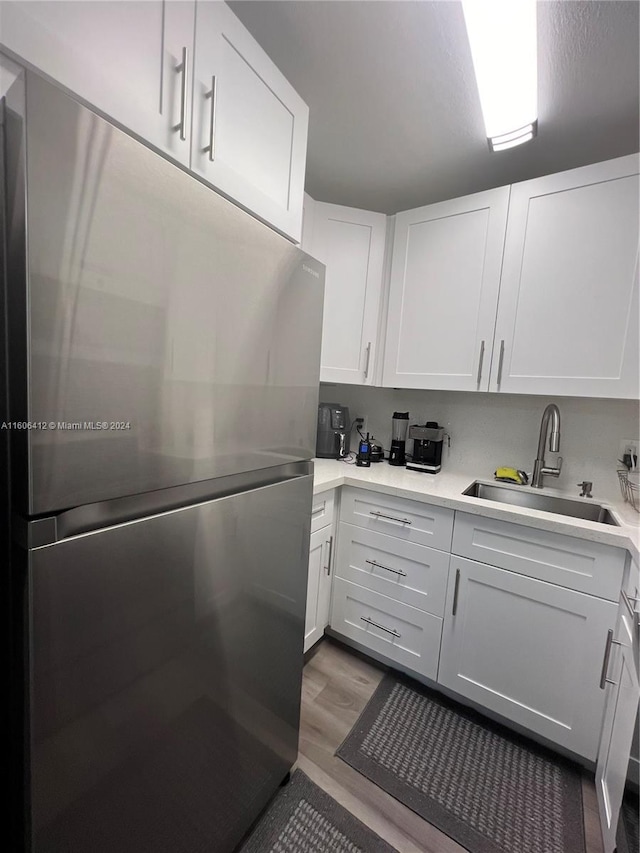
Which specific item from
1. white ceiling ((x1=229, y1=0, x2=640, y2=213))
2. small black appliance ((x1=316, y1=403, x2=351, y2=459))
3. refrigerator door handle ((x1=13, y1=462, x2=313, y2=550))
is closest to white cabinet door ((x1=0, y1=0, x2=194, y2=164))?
white ceiling ((x1=229, y1=0, x2=640, y2=213))

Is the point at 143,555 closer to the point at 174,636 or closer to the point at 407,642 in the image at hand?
the point at 174,636

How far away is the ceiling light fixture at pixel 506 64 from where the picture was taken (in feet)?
3.03

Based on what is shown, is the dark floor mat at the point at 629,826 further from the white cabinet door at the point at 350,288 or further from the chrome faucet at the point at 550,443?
the white cabinet door at the point at 350,288

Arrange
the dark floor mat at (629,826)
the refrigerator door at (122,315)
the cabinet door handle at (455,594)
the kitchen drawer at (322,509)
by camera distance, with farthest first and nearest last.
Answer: the kitchen drawer at (322,509), the cabinet door handle at (455,594), the dark floor mat at (629,826), the refrigerator door at (122,315)

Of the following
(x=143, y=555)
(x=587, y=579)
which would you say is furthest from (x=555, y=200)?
(x=143, y=555)

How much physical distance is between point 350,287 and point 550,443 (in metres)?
1.24

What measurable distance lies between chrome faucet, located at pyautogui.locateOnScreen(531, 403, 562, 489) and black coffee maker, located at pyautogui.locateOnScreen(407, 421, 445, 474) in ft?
1.51

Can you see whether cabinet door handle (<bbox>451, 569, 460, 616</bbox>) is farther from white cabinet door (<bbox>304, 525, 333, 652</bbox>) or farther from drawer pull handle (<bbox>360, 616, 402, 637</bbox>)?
white cabinet door (<bbox>304, 525, 333, 652</bbox>)

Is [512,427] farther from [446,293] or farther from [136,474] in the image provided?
[136,474]

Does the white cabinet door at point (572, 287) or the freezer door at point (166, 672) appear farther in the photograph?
the white cabinet door at point (572, 287)

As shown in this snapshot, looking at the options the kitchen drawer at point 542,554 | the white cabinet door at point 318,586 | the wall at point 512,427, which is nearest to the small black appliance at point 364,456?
the wall at point 512,427

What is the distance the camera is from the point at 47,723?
1.82 ft

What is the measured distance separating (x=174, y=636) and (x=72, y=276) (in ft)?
2.20

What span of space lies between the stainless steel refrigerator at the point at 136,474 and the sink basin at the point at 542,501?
118cm
